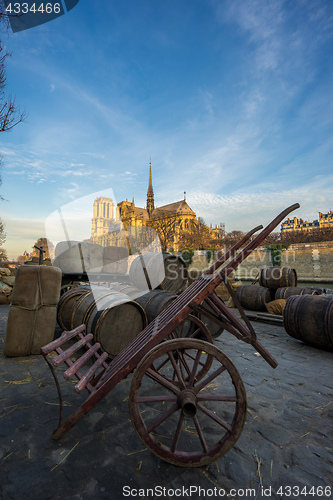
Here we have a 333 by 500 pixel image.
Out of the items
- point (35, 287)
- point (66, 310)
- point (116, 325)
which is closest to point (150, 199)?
point (66, 310)

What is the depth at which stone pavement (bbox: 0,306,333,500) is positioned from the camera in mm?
1690

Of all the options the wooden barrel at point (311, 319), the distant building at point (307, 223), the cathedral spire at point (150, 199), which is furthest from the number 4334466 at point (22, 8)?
the distant building at point (307, 223)

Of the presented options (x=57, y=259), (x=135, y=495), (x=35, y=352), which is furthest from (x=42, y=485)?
(x=57, y=259)

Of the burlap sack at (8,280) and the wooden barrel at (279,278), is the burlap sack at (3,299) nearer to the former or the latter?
the burlap sack at (8,280)

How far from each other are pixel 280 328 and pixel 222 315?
5.63 metres

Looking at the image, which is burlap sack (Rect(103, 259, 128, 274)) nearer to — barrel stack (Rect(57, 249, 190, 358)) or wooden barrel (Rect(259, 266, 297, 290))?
barrel stack (Rect(57, 249, 190, 358))

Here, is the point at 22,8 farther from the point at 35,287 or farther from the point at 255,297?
the point at 255,297

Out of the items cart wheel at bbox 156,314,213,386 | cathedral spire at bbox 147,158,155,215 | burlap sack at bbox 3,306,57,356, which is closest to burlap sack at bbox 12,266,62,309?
burlap sack at bbox 3,306,57,356

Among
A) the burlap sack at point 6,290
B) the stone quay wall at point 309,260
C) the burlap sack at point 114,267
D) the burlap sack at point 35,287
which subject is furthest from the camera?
the stone quay wall at point 309,260

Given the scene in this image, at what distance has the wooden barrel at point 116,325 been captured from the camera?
3.94m

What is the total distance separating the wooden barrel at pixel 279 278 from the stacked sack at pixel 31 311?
7.94 metres

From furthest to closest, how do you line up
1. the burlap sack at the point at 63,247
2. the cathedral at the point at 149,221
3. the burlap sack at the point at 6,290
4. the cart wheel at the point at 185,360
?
the cathedral at the point at 149,221, the burlap sack at the point at 6,290, the burlap sack at the point at 63,247, the cart wheel at the point at 185,360

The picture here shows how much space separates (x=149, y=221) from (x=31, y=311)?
74164 millimetres

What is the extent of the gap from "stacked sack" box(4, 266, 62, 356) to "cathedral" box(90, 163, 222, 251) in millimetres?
50812
